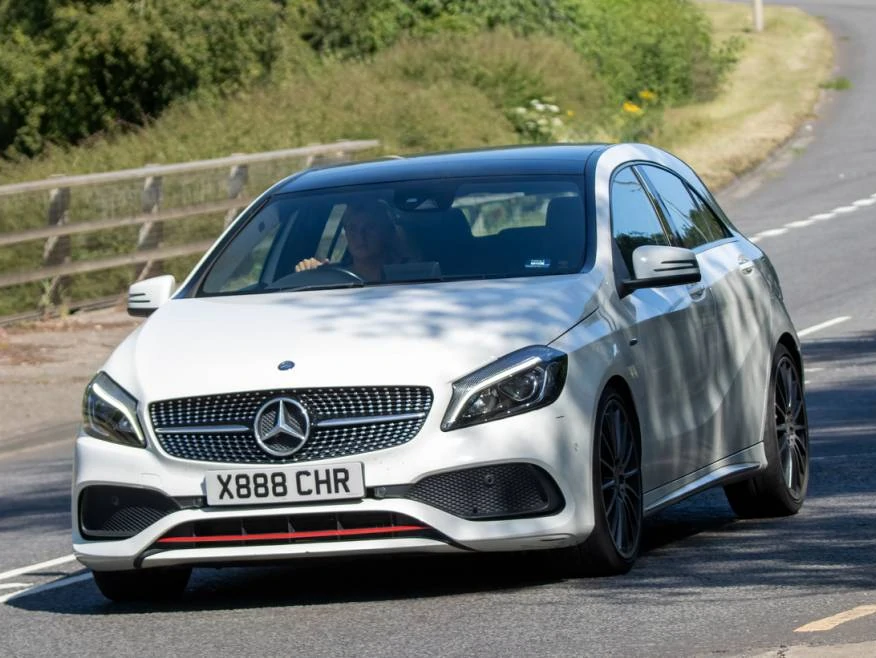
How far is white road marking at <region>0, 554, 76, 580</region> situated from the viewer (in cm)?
927

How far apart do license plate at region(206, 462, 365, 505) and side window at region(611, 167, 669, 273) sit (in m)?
1.78

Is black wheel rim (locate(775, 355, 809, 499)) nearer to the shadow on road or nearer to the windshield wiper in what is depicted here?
the shadow on road

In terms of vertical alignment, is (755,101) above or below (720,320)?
below

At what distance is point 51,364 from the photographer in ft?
58.5

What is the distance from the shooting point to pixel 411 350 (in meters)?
7.54

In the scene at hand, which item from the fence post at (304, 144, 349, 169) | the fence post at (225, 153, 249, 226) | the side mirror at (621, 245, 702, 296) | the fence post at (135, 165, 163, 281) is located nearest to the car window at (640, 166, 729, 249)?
the side mirror at (621, 245, 702, 296)

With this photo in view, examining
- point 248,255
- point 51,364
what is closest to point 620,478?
point 248,255

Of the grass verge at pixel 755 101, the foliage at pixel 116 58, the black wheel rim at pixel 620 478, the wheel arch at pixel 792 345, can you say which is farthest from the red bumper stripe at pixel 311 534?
the foliage at pixel 116 58

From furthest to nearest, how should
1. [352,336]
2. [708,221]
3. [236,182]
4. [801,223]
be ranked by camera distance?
[801,223], [236,182], [708,221], [352,336]

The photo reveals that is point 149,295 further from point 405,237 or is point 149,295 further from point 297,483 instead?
point 297,483

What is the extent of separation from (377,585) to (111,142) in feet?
85.4

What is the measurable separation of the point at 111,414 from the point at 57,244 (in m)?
13.1

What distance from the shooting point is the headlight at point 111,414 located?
768 centimetres

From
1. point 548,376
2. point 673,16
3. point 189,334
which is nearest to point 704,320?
point 548,376
